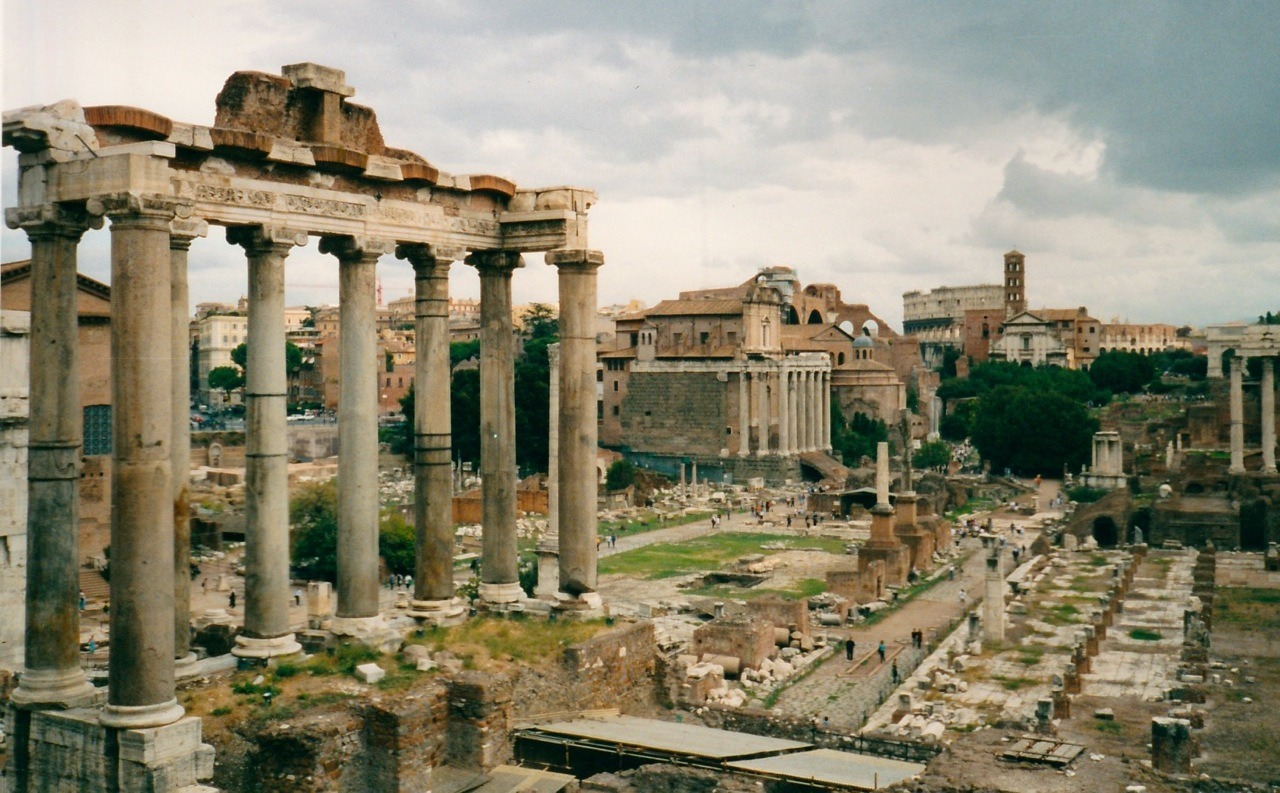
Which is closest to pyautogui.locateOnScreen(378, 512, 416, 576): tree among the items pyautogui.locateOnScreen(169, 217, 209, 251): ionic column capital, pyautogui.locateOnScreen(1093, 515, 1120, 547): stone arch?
pyautogui.locateOnScreen(169, 217, 209, 251): ionic column capital

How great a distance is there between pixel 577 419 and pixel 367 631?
10.9 feet

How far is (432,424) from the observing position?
543 inches

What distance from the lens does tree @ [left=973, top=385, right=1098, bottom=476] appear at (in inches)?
2427

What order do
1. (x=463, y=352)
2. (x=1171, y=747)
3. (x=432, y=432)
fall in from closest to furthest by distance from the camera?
(x=432, y=432) < (x=1171, y=747) < (x=463, y=352)

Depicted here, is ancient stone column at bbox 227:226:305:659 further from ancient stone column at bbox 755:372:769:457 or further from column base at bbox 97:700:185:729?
ancient stone column at bbox 755:372:769:457

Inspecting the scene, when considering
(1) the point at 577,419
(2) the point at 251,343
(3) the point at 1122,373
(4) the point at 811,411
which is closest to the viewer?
(2) the point at 251,343

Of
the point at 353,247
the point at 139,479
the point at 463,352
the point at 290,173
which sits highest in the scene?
the point at 463,352

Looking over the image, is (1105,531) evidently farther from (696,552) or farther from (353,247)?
(353,247)

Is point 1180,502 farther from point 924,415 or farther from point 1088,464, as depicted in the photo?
point 924,415

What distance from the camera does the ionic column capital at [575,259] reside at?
14.1 meters

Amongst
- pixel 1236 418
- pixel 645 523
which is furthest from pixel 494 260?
pixel 1236 418

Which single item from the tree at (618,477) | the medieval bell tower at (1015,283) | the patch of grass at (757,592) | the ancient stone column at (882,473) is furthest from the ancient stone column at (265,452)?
the medieval bell tower at (1015,283)

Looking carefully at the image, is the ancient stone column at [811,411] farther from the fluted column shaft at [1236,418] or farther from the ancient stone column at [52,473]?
the ancient stone column at [52,473]

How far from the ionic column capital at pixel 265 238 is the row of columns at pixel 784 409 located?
58515mm
